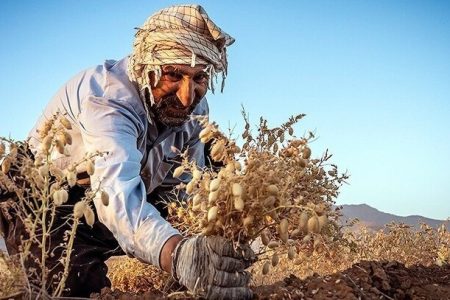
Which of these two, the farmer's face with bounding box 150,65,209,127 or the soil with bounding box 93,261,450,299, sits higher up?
the farmer's face with bounding box 150,65,209,127

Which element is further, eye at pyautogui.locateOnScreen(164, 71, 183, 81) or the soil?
eye at pyautogui.locateOnScreen(164, 71, 183, 81)

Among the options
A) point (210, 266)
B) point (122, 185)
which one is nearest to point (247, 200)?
point (210, 266)

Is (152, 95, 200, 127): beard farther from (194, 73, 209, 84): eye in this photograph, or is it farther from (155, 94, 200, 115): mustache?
(194, 73, 209, 84): eye

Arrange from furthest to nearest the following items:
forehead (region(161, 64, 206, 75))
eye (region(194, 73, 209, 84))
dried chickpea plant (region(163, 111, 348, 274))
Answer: eye (region(194, 73, 209, 84)) → forehead (region(161, 64, 206, 75)) → dried chickpea plant (region(163, 111, 348, 274))

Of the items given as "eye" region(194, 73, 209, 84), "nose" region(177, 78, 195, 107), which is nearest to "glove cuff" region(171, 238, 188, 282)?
"nose" region(177, 78, 195, 107)

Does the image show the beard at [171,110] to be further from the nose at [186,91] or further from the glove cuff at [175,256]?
the glove cuff at [175,256]

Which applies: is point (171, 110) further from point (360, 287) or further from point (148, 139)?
point (360, 287)

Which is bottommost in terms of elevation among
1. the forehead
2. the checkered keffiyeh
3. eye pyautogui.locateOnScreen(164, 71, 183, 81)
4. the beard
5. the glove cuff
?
the glove cuff

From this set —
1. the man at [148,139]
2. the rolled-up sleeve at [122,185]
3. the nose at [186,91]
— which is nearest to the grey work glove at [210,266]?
the man at [148,139]

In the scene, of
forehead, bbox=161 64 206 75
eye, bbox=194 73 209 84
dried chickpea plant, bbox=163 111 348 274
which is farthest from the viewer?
eye, bbox=194 73 209 84

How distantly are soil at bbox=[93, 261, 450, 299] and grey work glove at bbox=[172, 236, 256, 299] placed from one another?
0.30ft

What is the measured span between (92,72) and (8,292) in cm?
166

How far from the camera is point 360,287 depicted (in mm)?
2459

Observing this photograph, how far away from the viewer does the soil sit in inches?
88.3
